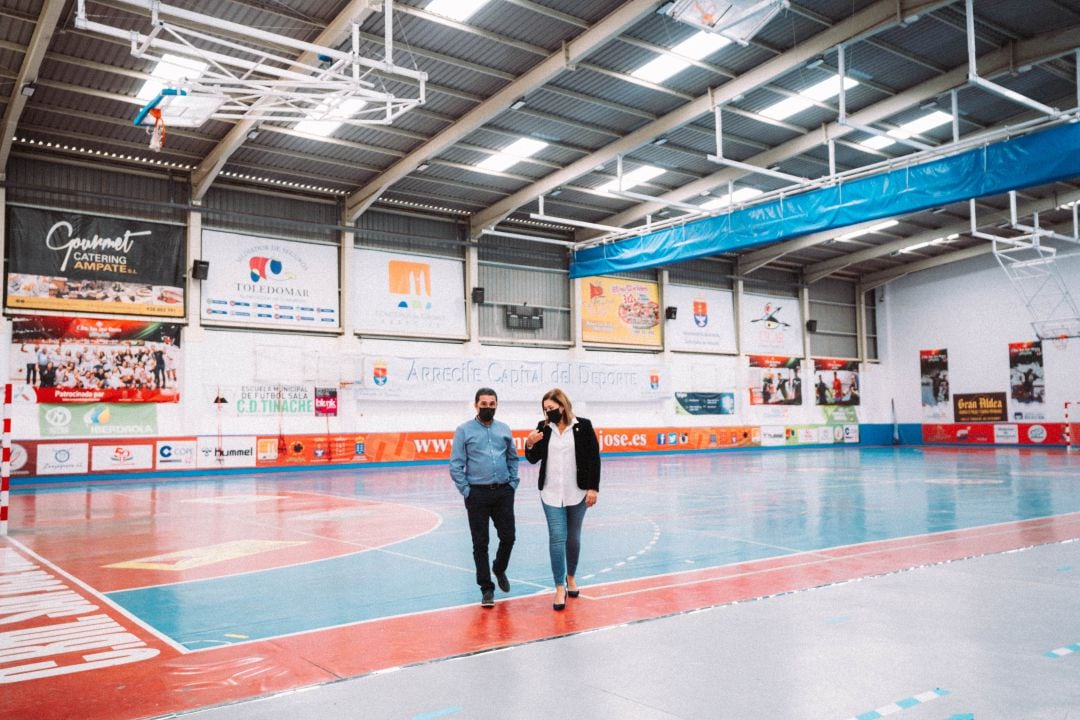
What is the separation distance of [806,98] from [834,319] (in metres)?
23.0

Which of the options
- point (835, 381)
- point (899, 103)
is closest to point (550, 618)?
point (899, 103)

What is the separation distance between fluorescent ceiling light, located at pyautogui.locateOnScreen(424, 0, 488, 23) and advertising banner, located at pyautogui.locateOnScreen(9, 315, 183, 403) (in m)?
13.4

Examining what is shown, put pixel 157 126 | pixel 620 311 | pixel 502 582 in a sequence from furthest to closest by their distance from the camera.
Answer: pixel 620 311 → pixel 157 126 → pixel 502 582

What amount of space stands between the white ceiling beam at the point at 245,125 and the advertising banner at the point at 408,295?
5.64 meters

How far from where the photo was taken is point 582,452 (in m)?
6.91

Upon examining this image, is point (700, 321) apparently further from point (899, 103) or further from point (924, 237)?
point (899, 103)

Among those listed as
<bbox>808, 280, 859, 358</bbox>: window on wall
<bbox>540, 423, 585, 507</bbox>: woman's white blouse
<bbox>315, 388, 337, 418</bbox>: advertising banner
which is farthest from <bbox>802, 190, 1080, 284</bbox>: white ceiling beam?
<bbox>540, 423, 585, 507</bbox>: woman's white blouse

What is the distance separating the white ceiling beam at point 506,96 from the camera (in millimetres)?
17641

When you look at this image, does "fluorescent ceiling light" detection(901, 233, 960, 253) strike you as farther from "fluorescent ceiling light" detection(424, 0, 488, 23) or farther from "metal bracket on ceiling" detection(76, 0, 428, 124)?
"metal bracket on ceiling" detection(76, 0, 428, 124)

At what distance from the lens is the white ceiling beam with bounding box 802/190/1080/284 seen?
31094 millimetres

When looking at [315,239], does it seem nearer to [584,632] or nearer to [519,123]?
[519,123]

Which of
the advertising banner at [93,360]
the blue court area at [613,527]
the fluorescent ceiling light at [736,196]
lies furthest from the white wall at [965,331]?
the advertising banner at [93,360]

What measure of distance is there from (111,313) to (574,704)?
77.2 feet

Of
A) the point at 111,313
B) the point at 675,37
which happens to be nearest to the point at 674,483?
the point at 675,37
